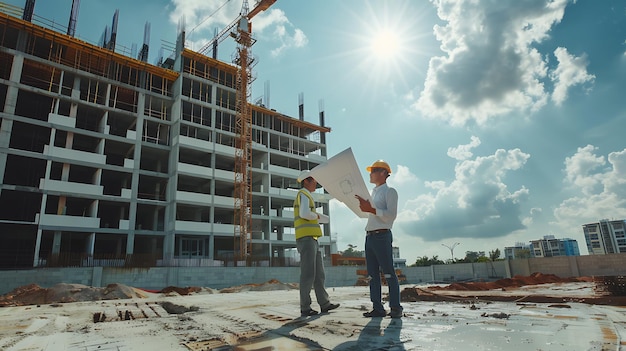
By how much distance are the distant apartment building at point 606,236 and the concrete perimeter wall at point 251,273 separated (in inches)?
2960

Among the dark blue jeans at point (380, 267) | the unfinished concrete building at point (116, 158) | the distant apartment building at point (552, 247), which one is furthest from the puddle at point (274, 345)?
the distant apartment building at point (552, 247)

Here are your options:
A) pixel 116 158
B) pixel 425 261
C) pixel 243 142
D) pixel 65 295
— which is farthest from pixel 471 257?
pixel 65 295

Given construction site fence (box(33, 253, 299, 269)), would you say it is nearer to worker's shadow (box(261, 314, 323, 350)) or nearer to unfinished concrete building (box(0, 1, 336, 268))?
unfinished concrete building (box(0, 1, 336, 268))

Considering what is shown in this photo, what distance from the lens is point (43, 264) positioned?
828 inches

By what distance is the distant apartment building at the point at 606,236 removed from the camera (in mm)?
79875

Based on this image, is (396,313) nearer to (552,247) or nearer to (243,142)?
(243,142)

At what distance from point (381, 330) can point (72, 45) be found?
33.9 metres

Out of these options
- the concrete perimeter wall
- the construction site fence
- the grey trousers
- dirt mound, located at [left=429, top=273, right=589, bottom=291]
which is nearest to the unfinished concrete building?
the construction site fence

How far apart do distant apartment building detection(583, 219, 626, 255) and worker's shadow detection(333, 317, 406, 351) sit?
338 ft

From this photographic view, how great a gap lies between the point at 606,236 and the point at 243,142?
315 feet

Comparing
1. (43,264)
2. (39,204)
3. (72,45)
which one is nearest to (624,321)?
(43,264)

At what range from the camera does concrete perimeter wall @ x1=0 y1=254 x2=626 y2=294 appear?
18.0 metres

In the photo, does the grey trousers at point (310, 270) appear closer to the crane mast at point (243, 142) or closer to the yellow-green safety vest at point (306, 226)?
the yellow-green safety vest at point (306, 226)

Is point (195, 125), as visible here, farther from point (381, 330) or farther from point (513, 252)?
point (513, 252)
